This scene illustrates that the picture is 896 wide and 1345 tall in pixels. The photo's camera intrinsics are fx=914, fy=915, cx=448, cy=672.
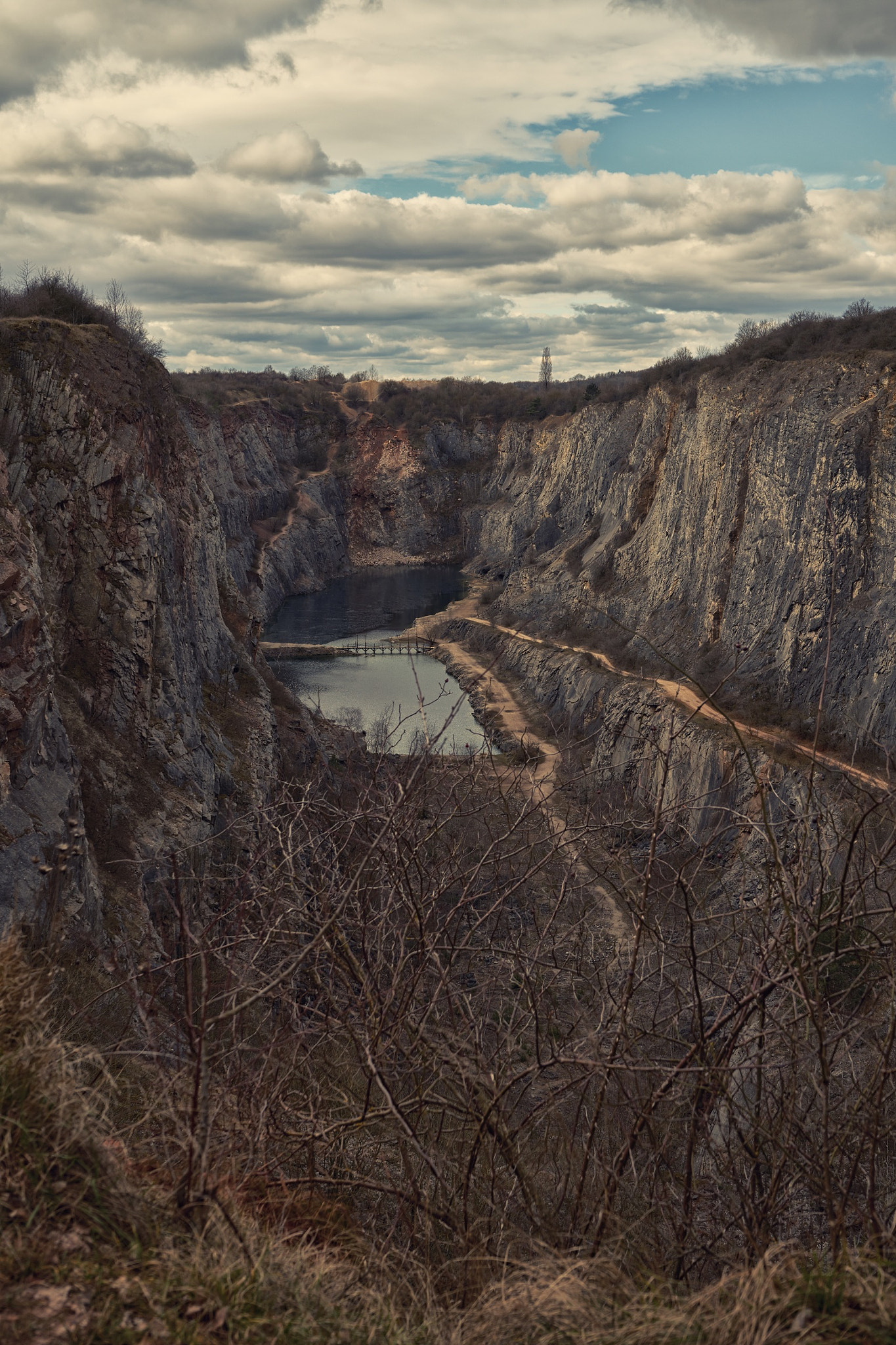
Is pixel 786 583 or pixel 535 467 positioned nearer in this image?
pixel 786 583

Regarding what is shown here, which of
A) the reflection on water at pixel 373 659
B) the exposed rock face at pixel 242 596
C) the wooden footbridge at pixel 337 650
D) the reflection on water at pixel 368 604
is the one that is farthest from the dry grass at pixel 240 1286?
the reflection on water at pixel 368 604

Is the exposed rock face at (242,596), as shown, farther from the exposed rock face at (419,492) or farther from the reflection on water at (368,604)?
the exposed rock face at (419,492)

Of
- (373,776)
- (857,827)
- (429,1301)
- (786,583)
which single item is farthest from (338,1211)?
(786,583)

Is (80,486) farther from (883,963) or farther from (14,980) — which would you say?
(883,963)

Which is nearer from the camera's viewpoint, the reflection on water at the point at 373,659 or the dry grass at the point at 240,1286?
the dry grass at the point at 240,1286

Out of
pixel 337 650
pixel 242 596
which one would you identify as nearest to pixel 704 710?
pixel 242 596

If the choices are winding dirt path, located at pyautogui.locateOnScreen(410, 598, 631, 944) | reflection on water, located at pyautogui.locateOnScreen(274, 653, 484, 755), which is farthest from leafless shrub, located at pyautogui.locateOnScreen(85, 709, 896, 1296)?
reflection on water, located at pyautogui.locateOnScreen(274, 653, 484, 755)

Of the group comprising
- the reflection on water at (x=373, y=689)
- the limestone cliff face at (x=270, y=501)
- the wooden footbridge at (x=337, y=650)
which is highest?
the limestone cliff face at (x=270, y=501)

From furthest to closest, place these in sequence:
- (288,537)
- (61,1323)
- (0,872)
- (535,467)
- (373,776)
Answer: (288,537), (535,467), (0,872), (373,776), (61,1323)

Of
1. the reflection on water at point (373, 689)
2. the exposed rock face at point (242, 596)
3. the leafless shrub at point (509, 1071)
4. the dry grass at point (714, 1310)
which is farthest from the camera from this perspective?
the reflection on water at point (373, 689)
